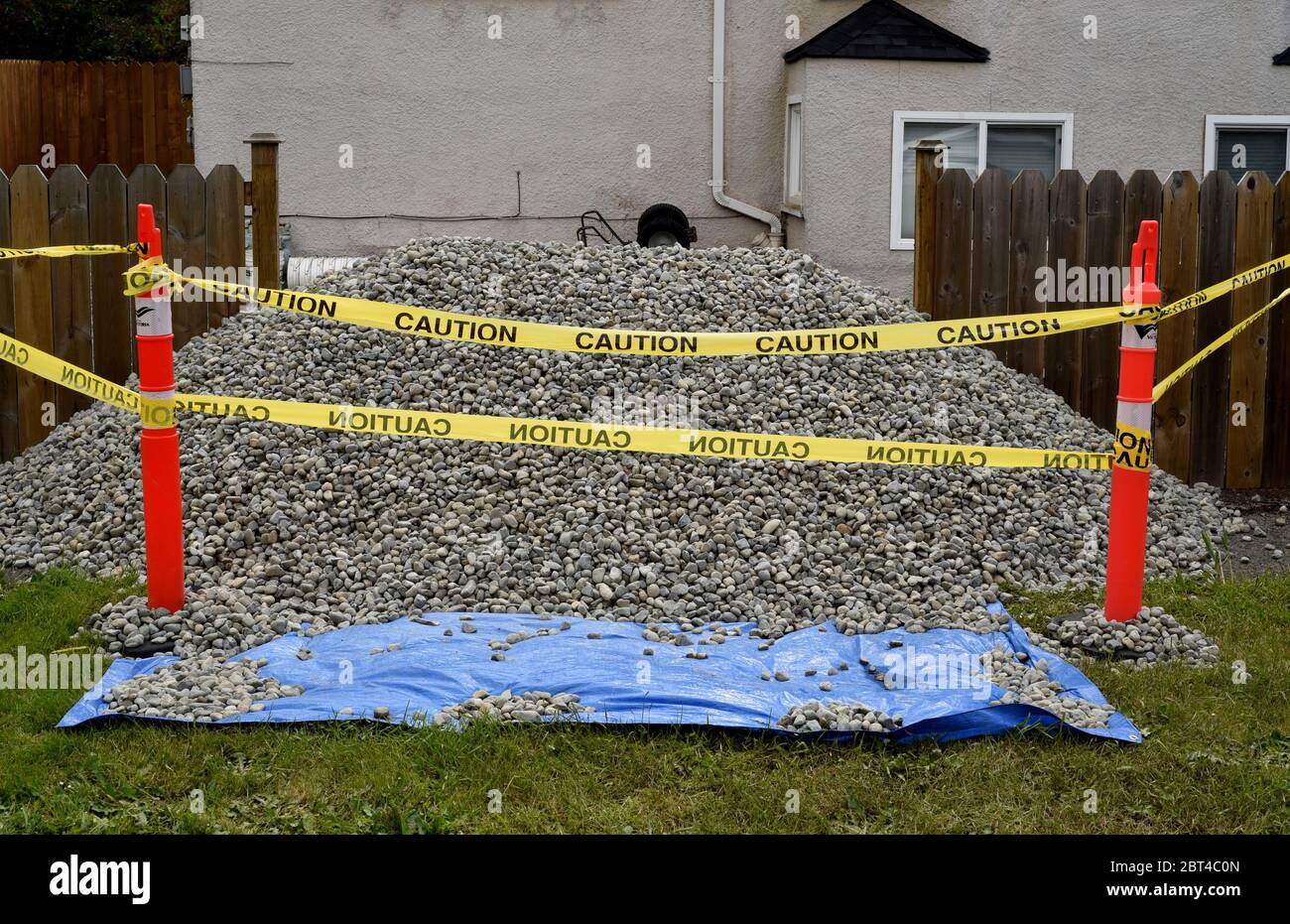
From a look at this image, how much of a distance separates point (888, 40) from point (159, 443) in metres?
9.01

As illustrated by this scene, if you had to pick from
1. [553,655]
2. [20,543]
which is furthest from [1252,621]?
[20,543]

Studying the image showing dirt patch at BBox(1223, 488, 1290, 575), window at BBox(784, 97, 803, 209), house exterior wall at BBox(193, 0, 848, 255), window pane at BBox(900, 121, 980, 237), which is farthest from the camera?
window at BBox(784, 97, 803, 209)

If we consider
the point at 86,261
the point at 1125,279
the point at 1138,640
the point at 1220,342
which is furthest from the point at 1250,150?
the point at 86,261

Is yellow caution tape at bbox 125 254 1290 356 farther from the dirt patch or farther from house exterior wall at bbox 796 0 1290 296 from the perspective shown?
house exterior wall at bbox 796 0 1290 296

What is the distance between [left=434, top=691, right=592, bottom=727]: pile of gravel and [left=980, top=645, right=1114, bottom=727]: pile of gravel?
1.55 meters

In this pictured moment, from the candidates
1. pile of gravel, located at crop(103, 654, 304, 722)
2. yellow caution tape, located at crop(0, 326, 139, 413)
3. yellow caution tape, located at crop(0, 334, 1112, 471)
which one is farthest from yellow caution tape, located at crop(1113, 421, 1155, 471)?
yellow caution tape, located at crop(0, 326, 139, 413)

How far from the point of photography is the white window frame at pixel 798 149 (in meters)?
13.0

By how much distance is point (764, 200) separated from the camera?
1391 cm

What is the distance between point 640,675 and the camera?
17.9 ft

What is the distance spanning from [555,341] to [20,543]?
3036mm

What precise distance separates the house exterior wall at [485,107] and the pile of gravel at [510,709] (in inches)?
349

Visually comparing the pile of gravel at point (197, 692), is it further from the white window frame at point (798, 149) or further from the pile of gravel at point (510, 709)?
the white window frame at point (798, 149)

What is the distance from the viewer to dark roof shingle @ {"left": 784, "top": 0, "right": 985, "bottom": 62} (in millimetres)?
12867

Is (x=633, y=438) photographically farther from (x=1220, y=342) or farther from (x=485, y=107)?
(x=485, y=107)
